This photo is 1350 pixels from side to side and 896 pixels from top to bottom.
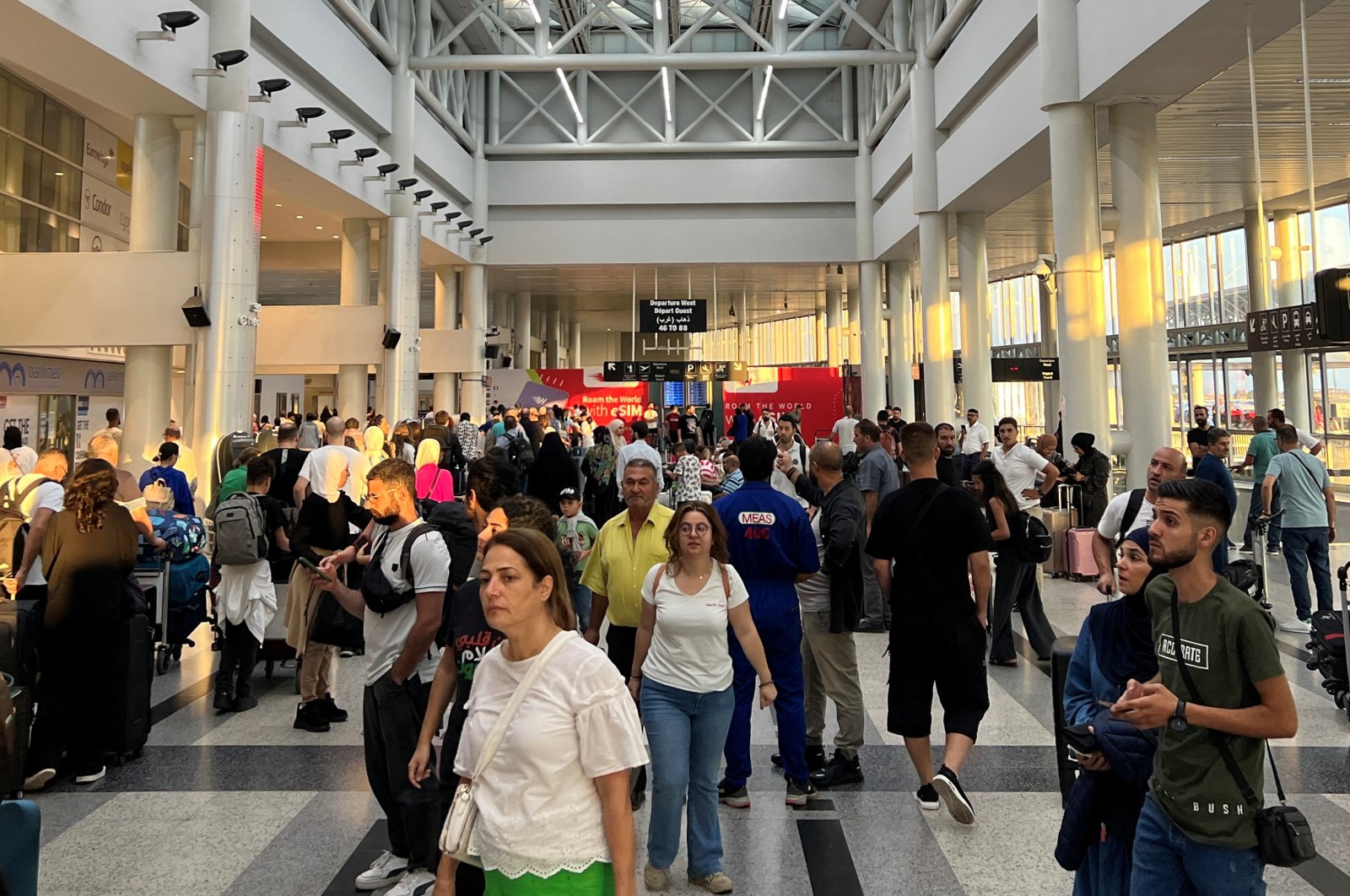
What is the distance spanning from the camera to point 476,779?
6.70ft

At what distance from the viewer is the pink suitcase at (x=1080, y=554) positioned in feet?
33.4

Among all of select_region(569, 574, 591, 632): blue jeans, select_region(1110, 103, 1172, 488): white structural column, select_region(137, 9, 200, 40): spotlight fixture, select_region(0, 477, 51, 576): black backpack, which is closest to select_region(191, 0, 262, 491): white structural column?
select_region(137, 9, 200, 40): spotlight fixture

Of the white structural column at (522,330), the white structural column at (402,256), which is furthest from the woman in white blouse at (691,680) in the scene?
the white structural column at (522,330)

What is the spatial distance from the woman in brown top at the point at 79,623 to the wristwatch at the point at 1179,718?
196 inches

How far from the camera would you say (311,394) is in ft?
146

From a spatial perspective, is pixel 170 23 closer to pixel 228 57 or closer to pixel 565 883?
pixel 228 57

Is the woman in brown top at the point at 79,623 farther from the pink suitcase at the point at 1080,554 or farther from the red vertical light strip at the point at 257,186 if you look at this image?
the pink suitcase at the point at 1080,554

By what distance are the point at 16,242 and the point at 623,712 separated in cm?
1798

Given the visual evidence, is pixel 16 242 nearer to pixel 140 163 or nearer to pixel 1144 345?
pixel 140 163

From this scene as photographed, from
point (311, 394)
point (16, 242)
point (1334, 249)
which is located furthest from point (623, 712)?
point (311, 394)

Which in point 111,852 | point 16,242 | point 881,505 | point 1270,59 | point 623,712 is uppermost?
point 1270,59

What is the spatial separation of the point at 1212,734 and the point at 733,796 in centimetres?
259

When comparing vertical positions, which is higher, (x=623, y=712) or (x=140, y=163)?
(x=140, y=163)

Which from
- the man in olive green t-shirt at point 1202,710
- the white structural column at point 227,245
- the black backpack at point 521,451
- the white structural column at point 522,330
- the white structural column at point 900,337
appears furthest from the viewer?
the white structural column at point 522,330
